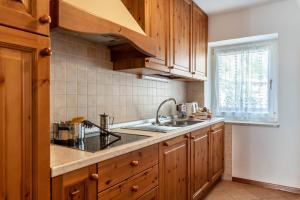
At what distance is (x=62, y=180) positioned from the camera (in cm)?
94

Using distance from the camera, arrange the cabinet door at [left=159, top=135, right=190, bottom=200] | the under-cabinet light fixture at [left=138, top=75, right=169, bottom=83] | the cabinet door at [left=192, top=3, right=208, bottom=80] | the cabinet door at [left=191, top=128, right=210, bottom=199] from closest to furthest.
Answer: the cabinet door at [left=159, top=135, right=190, bottom=200]
the cabinet door at [left=191, top=128, right=210, bottom=199]
the under-cabinet light fixture at [left=138, top=75, right=169, bottom=83]
the cabinet door at [left=192, top=3, right=208, bottom=80]

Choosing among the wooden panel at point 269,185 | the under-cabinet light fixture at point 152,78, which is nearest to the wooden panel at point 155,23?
the under-cabinet light fixture at point 152,78

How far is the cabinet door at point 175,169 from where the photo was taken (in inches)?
67.0

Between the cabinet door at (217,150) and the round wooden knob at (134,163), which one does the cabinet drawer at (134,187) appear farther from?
the cabinet door at (217,150)

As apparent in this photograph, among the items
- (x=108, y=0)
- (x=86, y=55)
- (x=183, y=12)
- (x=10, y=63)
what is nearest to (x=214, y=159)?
(x=183, y=12)

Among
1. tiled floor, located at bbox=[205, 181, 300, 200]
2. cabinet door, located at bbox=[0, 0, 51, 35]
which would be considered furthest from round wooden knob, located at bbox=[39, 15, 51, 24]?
tiled floor, located at bbox=[205, 181, 300, 200]

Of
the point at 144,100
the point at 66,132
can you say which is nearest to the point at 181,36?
the point at 144,100

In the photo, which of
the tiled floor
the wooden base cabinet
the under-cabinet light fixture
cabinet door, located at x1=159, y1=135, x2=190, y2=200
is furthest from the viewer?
the tiled floor

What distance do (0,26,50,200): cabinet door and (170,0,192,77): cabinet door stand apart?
1.60m

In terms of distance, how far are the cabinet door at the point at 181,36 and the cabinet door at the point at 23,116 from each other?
5.25 ft

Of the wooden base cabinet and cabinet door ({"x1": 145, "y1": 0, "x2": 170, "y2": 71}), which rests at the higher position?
cabinet door ({"x1": 145, "y1": 0, "x2": 170, "y2": 71})

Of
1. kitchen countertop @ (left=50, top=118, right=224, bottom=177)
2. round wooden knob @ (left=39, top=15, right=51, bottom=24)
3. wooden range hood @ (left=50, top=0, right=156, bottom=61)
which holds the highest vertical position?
wooden range hood @ (left=50, top=0, right=156, bottom=61)

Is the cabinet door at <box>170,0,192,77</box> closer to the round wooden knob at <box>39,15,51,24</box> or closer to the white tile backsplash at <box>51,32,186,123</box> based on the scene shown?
the white tile backsplash at <box>51,32,186,123</box>

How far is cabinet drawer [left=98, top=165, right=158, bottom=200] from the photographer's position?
3.94ft
